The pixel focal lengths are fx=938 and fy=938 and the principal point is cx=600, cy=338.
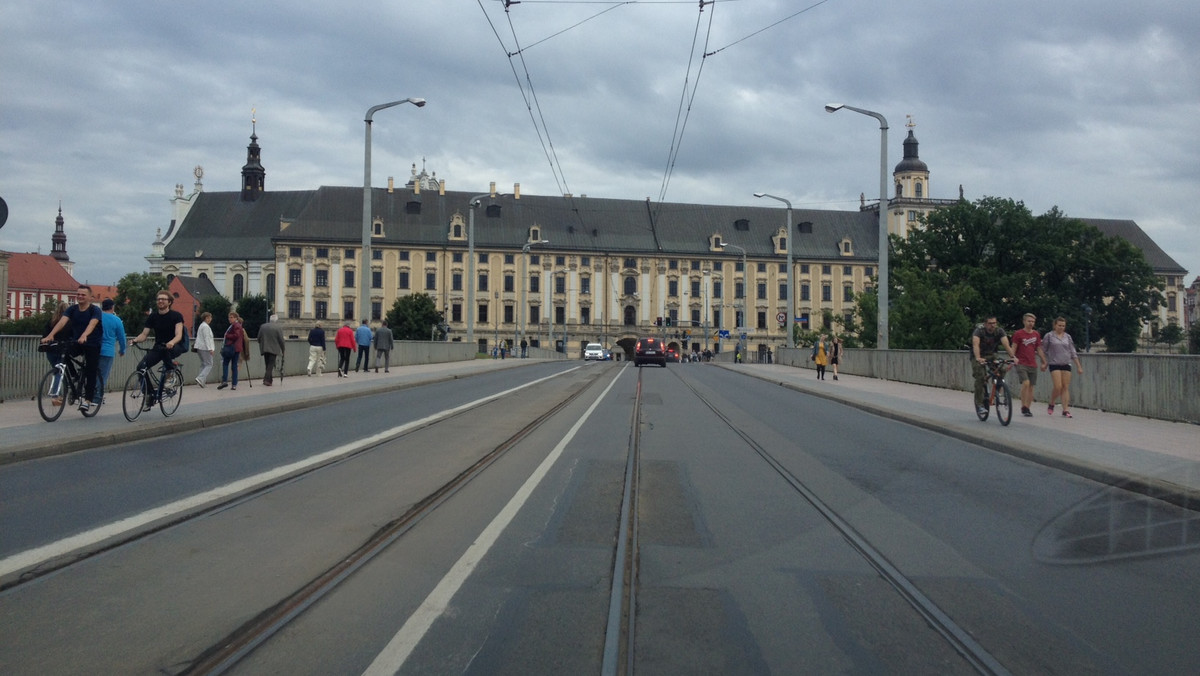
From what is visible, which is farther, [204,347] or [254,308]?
[254,308]

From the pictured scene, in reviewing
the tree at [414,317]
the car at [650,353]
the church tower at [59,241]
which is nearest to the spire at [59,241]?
the church tower at [59,241]

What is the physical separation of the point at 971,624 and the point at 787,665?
1.27 metres

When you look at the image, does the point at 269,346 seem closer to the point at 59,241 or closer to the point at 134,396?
the point at 134,396

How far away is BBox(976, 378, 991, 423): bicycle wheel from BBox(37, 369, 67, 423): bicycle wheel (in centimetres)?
1366

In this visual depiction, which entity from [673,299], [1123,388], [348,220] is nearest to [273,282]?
[348,220]

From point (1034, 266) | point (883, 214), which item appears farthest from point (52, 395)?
point (1034, 266)

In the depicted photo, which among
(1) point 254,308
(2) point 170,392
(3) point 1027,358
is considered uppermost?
(1) point 254,308

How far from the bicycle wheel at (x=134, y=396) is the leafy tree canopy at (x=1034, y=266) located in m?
67.8

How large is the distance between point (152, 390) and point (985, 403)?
1272 cm

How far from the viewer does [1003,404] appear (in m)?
14.5

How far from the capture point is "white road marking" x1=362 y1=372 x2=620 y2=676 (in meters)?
4.26

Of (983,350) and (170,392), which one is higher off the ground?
(983,350)

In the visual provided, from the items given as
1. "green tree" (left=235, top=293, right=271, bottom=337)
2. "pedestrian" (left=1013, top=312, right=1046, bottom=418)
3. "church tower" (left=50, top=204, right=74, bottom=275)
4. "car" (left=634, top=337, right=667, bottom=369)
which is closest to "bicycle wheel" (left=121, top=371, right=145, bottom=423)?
"pedestrian" (left=1013, top=312, right=1046, bottom=418)

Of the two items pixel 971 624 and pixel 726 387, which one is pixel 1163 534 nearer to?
pixel 971 624
